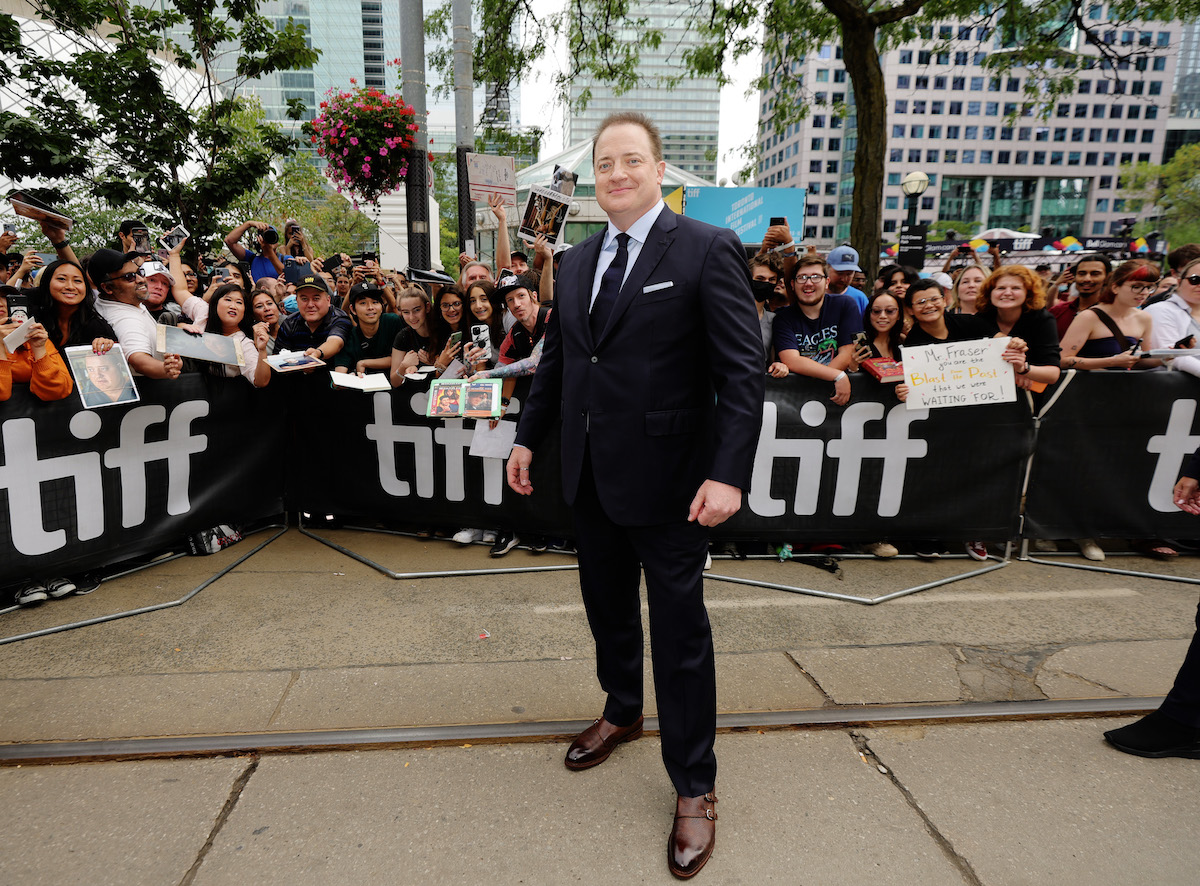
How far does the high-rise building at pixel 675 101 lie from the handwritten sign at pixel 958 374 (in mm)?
2881

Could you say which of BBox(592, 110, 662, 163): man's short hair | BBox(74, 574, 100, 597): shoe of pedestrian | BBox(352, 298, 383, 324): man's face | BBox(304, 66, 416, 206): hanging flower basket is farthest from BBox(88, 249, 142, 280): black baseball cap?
BBox(592, 110, 662, 163): man's short hair

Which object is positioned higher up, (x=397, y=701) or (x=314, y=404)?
(x=314, y=404)

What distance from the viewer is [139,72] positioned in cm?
686

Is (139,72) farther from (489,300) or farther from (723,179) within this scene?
(723,179)

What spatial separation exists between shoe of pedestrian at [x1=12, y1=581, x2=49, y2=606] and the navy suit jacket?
3639mm

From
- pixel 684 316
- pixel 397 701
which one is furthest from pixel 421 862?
pixel 684 316

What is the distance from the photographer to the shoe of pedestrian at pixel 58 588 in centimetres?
400

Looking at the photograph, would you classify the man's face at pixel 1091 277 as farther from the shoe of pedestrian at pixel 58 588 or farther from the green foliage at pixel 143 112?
the green foliage at pixel 143 112

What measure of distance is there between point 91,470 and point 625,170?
386 centimetres

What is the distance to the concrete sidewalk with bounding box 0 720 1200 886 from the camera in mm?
2043

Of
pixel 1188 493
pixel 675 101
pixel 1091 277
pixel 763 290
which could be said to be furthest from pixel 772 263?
pixel 675 101

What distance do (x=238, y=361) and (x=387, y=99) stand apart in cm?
385

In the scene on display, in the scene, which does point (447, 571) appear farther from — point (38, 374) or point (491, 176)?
point (491, 176)

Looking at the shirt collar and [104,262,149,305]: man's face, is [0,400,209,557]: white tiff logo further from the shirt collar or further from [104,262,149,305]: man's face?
the shirt collar
